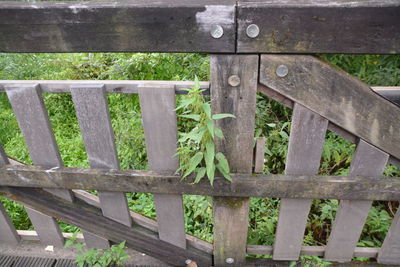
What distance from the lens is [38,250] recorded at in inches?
94.7

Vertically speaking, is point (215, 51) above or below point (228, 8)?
below

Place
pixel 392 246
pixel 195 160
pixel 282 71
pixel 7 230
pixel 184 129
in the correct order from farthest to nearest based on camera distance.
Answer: pixel 184 129 < pixel 7 230 < pixel 392 246 < pixel 195 160 < pixel 282 71

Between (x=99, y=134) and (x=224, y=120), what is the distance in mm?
713

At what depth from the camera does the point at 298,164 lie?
5.52 feet

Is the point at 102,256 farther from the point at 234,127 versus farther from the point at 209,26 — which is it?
the point at 209,26

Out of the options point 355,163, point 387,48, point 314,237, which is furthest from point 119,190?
point 314,237

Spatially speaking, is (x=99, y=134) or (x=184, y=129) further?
(x=184, y=129)

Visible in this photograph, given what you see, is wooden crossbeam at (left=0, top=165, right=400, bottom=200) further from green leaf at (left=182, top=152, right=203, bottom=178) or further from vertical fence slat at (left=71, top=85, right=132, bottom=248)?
green leaf at (left=182, top=152, right=203, bottom=178)

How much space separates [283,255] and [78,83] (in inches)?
69.9

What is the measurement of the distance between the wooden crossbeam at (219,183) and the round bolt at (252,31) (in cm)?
79

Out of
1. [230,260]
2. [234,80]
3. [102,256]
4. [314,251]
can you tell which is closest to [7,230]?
[102,256]

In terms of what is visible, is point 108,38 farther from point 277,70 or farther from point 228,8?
point 277,70

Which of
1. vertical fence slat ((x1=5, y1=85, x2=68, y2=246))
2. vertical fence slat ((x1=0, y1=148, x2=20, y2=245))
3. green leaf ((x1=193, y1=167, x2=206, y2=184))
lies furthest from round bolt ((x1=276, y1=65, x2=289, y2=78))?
vertical fence slat ((x1=0, y1=148, x2=20, y2=245))

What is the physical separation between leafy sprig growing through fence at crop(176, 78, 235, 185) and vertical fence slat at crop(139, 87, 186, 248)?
0.07 metres
